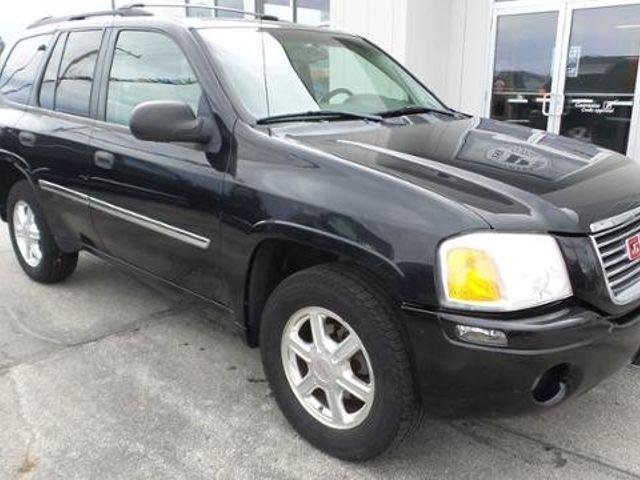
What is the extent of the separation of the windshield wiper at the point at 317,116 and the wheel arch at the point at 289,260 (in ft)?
1.88

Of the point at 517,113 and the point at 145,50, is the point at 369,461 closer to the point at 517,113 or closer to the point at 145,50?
the point at 145,50

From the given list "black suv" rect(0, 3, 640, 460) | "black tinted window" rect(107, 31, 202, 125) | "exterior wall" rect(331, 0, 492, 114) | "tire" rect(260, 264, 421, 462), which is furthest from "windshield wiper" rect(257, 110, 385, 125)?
"exterior wall" rect(331, 0, 492, 114)

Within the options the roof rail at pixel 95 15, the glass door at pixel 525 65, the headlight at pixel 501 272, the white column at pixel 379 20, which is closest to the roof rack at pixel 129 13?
the roof rail at pixel 95 15

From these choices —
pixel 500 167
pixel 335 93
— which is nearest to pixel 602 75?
pixel 335 93

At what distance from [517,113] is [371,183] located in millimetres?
6248

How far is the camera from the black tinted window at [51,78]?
4.23m

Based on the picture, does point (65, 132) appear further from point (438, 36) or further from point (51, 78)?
point (438, 36)

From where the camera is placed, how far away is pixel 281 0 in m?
10.4

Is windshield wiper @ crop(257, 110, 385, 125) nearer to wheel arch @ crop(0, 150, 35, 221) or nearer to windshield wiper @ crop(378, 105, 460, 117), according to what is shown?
windshield wiper @ crop(378, 105, 460, 117)

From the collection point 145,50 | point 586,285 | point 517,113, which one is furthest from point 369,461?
point 517,113

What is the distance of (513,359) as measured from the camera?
2098 mm

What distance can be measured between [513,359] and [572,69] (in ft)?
20.4

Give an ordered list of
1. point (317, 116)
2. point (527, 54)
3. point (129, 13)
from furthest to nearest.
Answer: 1. point (527, 54)
2. point (129, 13)
3. point (317, 116)

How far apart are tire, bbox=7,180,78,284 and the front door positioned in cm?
461
